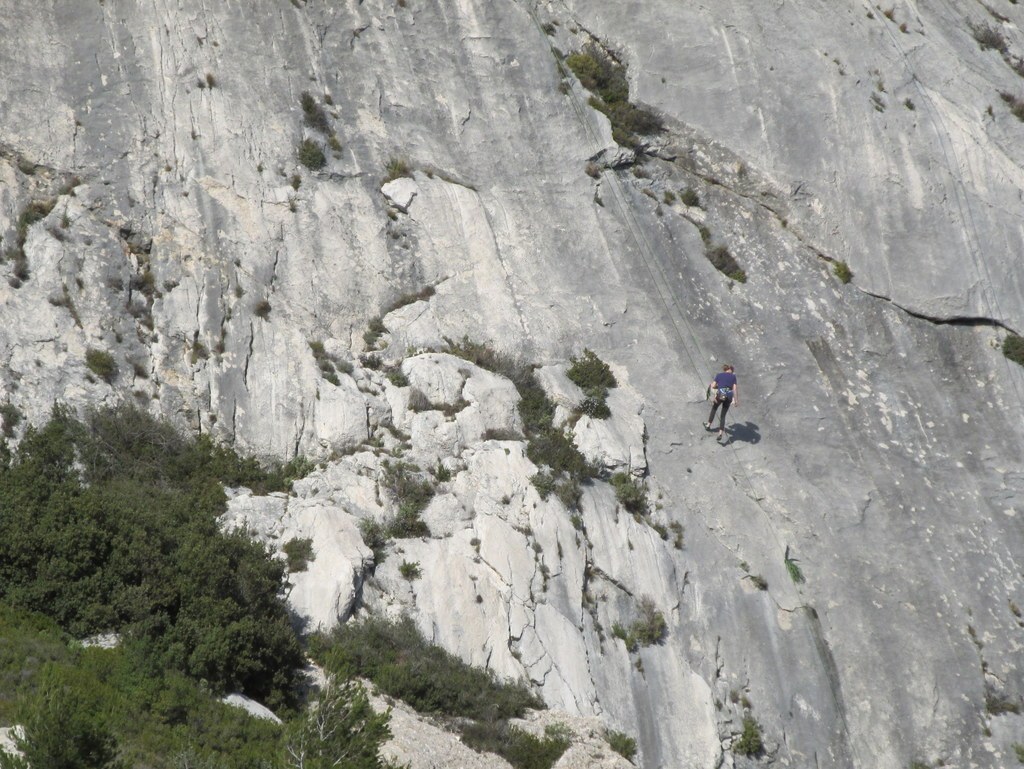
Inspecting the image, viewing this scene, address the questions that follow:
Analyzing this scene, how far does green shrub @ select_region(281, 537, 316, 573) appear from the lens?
53.6ft

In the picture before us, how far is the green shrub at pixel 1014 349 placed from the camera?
24.0m

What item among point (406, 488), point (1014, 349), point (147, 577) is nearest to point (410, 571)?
point (406, 488)

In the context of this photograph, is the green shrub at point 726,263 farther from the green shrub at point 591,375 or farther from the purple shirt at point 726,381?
the green shrub at point 591,375

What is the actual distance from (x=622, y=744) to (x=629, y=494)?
18.0 feet

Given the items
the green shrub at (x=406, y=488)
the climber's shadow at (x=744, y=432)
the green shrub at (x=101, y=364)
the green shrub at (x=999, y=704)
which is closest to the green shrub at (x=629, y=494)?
the climber's shadow at (x=744, y=432)

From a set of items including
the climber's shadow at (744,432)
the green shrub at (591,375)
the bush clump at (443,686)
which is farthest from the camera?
the climber's shadow at (744,432)

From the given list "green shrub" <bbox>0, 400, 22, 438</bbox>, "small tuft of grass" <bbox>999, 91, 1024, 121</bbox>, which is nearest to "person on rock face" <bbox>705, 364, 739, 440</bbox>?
"small tuft of grass" <bbox>999, 91, 1024, 121</bbox>

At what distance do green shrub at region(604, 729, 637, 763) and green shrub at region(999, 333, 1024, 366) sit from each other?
586 inches

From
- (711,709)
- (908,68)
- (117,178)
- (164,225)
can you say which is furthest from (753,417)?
(117,178)

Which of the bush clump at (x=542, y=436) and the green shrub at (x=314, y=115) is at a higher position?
the green shrub at (x=314, y=115)

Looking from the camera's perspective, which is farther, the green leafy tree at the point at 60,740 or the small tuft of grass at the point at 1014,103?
the small tuft of grass at the point at 1014,103

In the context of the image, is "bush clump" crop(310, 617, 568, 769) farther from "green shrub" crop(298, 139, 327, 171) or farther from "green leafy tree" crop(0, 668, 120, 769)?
"green shrub" crop(298, 139, 327, 171)

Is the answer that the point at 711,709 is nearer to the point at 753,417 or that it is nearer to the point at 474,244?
the point at 753,417

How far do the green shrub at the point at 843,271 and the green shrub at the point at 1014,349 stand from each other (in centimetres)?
419
